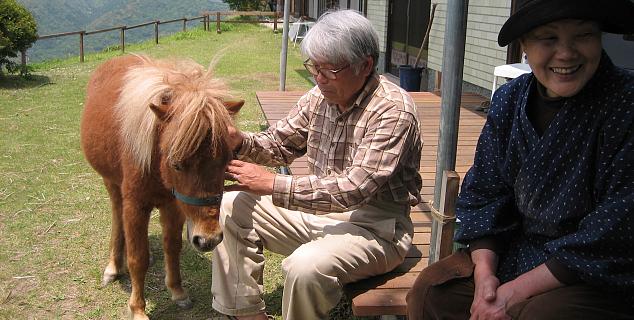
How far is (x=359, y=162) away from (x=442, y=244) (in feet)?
1.52

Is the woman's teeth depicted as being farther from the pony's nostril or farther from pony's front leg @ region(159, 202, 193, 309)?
pony's front leg @ region(159, 202, 193, 309)

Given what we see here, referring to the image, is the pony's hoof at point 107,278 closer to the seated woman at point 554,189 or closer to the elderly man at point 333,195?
the elderly man at point 333,195

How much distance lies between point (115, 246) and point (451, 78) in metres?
2.62

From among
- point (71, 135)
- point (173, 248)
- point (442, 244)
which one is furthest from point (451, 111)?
point (71, 135)

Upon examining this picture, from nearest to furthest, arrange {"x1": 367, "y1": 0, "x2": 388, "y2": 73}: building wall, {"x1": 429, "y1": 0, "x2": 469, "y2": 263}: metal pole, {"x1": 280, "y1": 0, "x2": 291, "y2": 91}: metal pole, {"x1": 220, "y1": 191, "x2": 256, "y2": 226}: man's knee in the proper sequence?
{"x1": 429, "y1": 0, "x2": 469, "y2": 263}: metal pole
{"x1": 220, "y1": 191, "x2": 256, "y2": 226}: man's knee
{"x1": 280, "y1": 0, "x2": 291, "y2": 91}: metal pole
{"x1": 367, "y1": 0, "x2": 388, "y2": 73}: building wall

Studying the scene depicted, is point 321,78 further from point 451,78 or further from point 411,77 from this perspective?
point 411,77

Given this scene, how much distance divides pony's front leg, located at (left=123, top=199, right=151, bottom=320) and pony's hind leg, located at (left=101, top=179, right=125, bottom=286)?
0.55m

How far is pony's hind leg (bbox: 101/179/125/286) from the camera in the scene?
11.9 ft

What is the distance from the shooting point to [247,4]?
3056cm

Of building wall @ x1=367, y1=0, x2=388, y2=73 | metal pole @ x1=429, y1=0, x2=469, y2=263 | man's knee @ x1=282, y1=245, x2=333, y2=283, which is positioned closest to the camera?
metal pole @ x1=429, y1=0, x2=469, y2=263

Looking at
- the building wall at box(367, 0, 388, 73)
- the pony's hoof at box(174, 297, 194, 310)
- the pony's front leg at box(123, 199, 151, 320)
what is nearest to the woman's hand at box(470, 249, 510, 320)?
the pony's front leg at box(123, 199, 151, 320)

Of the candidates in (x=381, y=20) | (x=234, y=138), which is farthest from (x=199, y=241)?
(x=381, y=20)

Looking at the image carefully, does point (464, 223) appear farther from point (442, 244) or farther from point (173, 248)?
point (173, 248)

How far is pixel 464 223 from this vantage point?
2.10 meters
